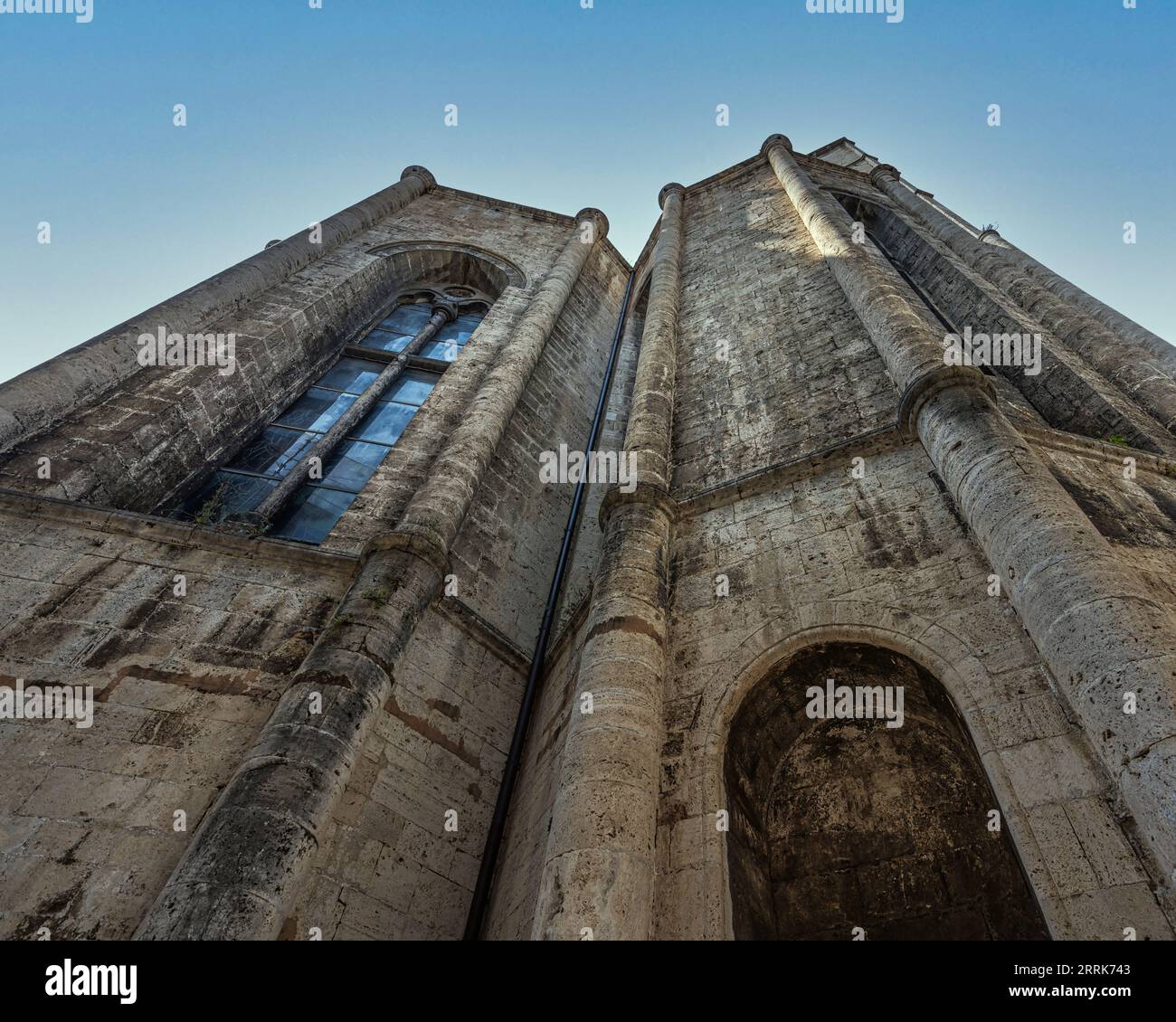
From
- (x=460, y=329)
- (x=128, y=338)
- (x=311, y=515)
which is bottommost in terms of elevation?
(x=311, y=515)

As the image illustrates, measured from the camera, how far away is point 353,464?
8.87 metres

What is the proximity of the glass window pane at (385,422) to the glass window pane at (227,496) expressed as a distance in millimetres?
1660

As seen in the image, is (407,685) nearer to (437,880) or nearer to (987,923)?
(437,880)

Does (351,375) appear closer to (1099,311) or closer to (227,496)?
(227,496)

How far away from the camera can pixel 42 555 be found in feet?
18.6

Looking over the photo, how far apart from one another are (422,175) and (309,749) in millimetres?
15145

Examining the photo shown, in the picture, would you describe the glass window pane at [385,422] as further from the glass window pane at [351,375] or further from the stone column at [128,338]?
the stone column at [128,338]

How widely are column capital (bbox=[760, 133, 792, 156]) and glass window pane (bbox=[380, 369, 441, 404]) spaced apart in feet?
32.6

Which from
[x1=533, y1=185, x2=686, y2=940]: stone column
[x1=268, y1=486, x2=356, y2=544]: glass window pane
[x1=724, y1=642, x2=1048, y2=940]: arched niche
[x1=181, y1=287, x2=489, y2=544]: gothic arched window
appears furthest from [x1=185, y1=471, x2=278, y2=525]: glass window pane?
[x1=724, y1=642, x2=1048, y2=940]: arched niche

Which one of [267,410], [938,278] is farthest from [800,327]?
[267,410]

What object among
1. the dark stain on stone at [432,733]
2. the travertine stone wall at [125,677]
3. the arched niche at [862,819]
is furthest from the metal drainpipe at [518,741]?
the arched niche at [862,819]

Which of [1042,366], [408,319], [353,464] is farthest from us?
[408,319]

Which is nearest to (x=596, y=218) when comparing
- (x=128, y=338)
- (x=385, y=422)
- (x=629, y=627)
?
(x=385, y=422)

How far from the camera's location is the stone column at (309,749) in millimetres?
3512
